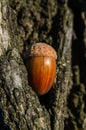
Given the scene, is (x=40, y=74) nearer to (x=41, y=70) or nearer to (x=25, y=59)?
(x=41, y=70)

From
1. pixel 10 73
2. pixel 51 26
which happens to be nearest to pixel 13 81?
pixel 10 73

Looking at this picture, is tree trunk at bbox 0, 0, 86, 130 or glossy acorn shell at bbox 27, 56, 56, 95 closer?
tree trunk at bbox 0, 0, 86, 130

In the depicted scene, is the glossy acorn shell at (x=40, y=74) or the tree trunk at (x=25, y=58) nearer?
the tree trunk at (x=25, y=58)

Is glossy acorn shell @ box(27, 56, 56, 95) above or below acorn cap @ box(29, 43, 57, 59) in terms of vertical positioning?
below

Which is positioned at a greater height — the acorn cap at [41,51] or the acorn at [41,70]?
the acorn cap at [41,51]

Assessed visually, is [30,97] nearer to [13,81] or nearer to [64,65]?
[13,81]
